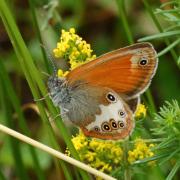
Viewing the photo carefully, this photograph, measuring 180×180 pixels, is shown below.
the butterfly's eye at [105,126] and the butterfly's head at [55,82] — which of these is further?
the butterfly's head at [55,82]

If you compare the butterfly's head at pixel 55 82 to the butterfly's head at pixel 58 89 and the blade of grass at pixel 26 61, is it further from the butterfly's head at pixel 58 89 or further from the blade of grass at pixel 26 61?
the blade of grass at pixel 26 61

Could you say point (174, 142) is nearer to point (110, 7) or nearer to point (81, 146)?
point (81, 146)

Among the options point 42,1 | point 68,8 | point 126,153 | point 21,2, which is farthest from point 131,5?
point 126,153

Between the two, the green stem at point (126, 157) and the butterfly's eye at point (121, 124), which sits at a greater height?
the butterfly's eye at point (121, 124)

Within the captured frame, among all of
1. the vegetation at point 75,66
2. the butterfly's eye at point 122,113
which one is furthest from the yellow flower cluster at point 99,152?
the butterfly's eye at point 122,113

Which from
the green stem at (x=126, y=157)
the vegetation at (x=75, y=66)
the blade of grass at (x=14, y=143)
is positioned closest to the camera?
the vegetation at (x=75, y=66)

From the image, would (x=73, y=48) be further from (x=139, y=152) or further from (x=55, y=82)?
(x=139, y=152)
